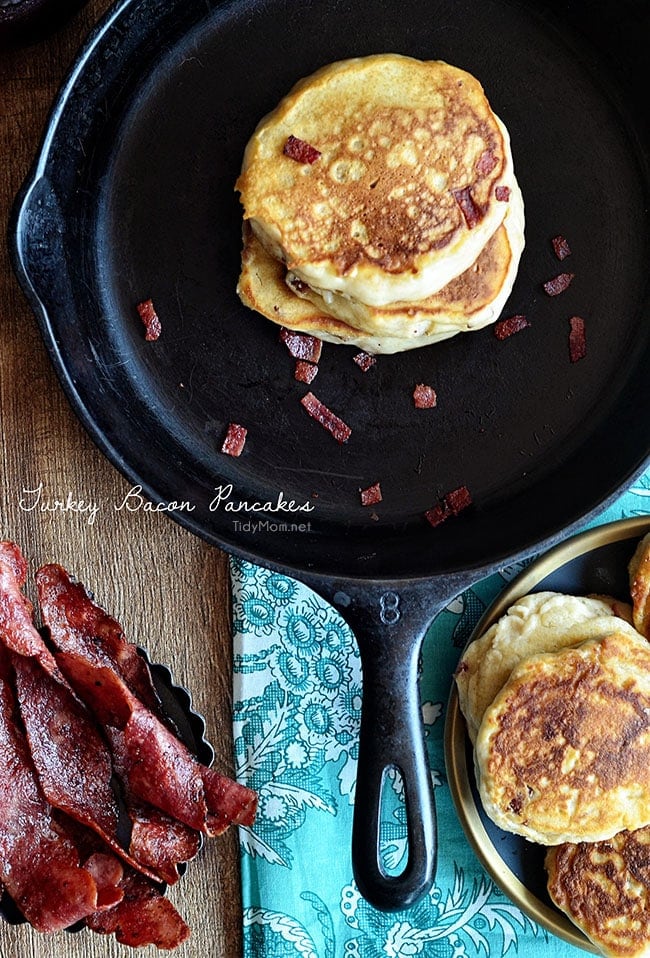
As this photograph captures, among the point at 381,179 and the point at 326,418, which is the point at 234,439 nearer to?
the point at 326,418

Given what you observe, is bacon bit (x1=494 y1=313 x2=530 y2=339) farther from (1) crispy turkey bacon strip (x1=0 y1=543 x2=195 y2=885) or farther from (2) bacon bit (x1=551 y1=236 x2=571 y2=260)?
(1) crispy turkey bacon strip (x1=0 y1=543 x2=195 y2=885)

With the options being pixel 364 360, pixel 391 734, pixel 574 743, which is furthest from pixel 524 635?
pixel 364 360

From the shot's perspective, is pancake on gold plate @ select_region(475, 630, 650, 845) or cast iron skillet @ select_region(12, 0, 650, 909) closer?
pancake on gold plate @ select_region(475, 630, 650, 845)

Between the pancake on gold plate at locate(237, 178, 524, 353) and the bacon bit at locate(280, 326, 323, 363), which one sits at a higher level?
the pancake on gold plate at locate(237, 178, 524, 353)

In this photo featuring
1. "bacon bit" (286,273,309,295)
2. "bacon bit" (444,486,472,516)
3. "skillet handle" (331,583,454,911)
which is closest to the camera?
"skillet handle" (331,583,454,911)

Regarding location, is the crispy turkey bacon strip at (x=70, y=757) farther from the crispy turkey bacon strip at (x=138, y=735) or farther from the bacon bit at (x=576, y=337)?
the bacon bit at (x=576, y=337)

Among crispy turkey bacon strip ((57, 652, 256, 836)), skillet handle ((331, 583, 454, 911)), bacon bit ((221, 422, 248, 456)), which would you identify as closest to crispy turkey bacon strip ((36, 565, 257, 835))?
crispy turkey bacon strip ((57, 652, 256, 836))

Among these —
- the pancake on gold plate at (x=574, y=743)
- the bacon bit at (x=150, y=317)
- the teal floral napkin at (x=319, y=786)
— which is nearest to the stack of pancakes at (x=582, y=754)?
the pancake on gold plate at (x=574, y=743)
